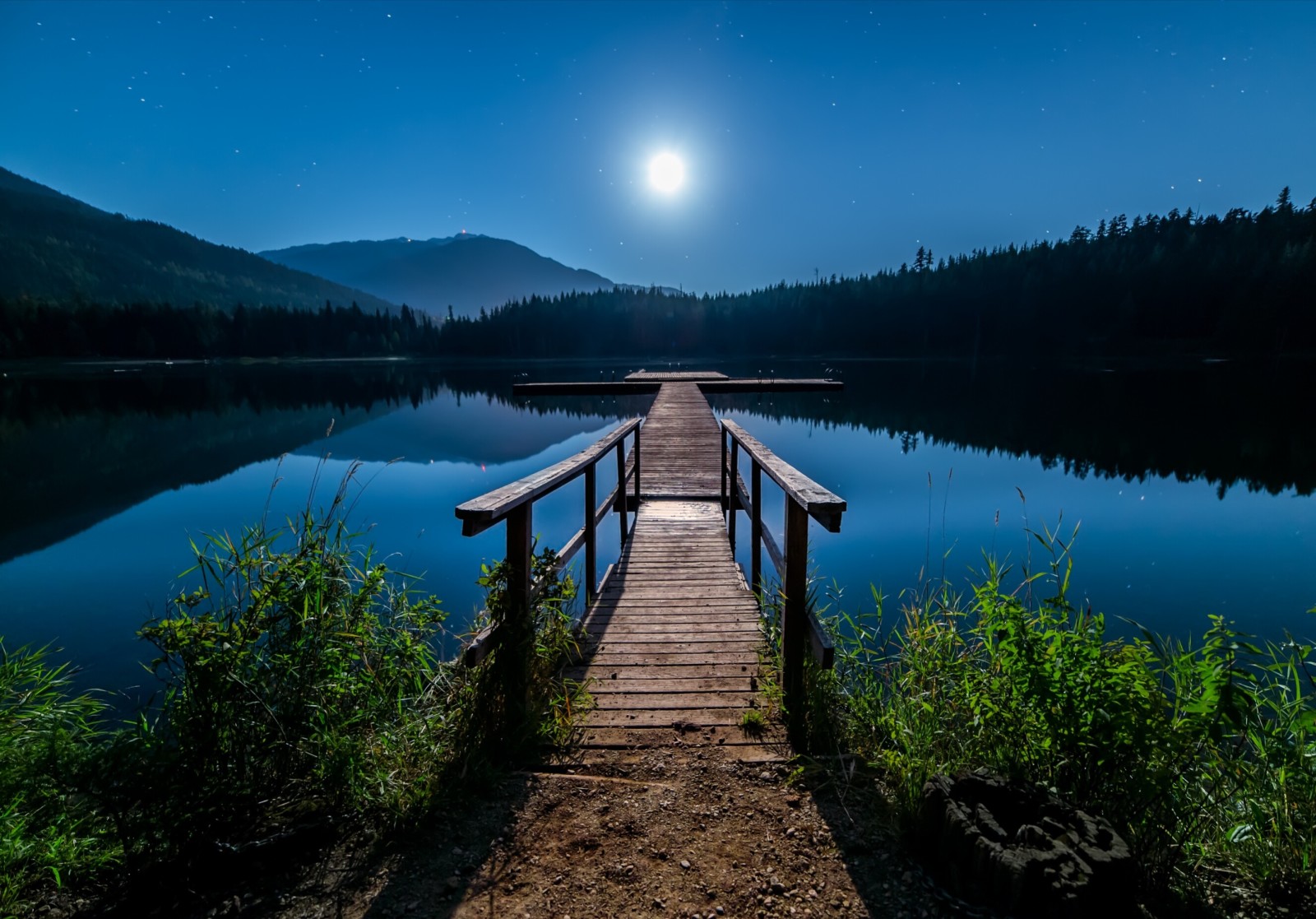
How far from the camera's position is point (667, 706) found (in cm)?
354

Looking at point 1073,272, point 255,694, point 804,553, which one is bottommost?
point 255,694

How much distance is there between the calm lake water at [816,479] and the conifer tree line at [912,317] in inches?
1112

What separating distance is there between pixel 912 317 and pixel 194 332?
111580 mm

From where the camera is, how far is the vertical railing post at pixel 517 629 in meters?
3.12

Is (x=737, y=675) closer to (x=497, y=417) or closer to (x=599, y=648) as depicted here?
(x=599, y=648)

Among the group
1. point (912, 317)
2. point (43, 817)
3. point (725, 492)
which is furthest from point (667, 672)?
point (912, 317)

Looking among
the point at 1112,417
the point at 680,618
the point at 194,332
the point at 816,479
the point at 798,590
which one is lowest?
the point at 816,479

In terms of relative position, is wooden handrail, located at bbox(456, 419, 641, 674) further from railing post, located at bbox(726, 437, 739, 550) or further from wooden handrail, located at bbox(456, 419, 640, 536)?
railing post, located at bbox(726, 437, 739, 550)

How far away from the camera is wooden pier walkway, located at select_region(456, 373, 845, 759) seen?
126 inches

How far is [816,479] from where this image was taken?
1941 cm

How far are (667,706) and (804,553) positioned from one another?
1221mm

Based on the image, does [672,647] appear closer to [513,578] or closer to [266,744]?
[513,578]

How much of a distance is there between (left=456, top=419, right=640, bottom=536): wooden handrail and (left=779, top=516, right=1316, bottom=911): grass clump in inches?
75.9

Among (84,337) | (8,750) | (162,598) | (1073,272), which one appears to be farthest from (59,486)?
(1073,272)
